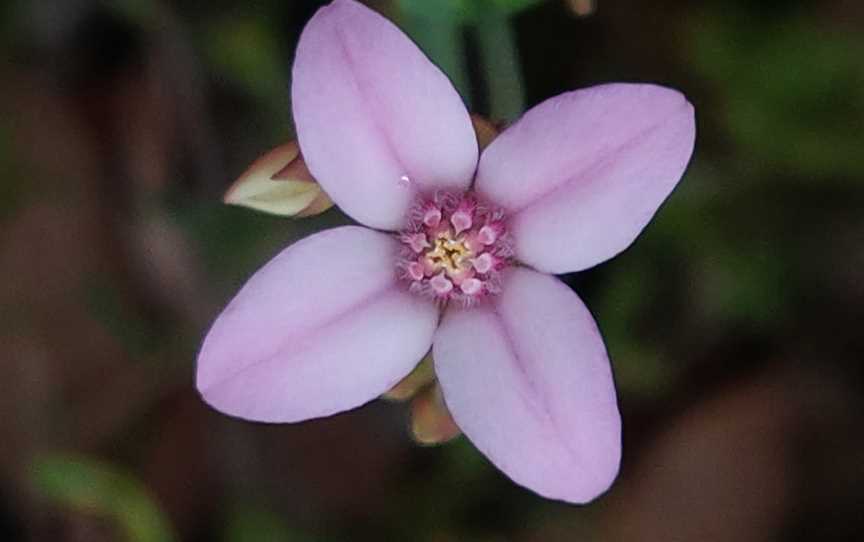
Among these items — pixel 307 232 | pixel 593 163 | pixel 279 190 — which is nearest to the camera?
pixel 593 163

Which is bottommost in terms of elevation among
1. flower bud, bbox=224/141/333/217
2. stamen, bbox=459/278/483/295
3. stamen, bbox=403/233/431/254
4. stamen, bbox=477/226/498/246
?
stamen, bbox=459/278/483/295

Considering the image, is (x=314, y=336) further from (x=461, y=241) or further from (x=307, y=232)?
(x=307, y=232)

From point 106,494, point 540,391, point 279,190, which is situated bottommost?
point 106,494

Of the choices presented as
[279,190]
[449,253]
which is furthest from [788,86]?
[279,190]

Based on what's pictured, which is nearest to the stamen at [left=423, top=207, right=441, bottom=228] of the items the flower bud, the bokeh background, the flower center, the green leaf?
the flower center

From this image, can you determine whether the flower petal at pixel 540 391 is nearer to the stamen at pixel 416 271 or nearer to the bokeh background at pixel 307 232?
the stamen at pixel 416 271

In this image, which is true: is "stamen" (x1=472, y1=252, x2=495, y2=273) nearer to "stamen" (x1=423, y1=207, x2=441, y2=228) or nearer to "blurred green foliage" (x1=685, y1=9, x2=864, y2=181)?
"stamen" (x1=423, y1=207, x2=441, y2=228)

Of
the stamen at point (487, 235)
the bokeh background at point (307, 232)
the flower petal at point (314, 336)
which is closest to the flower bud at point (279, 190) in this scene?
the flower petal at point (314, 336)
